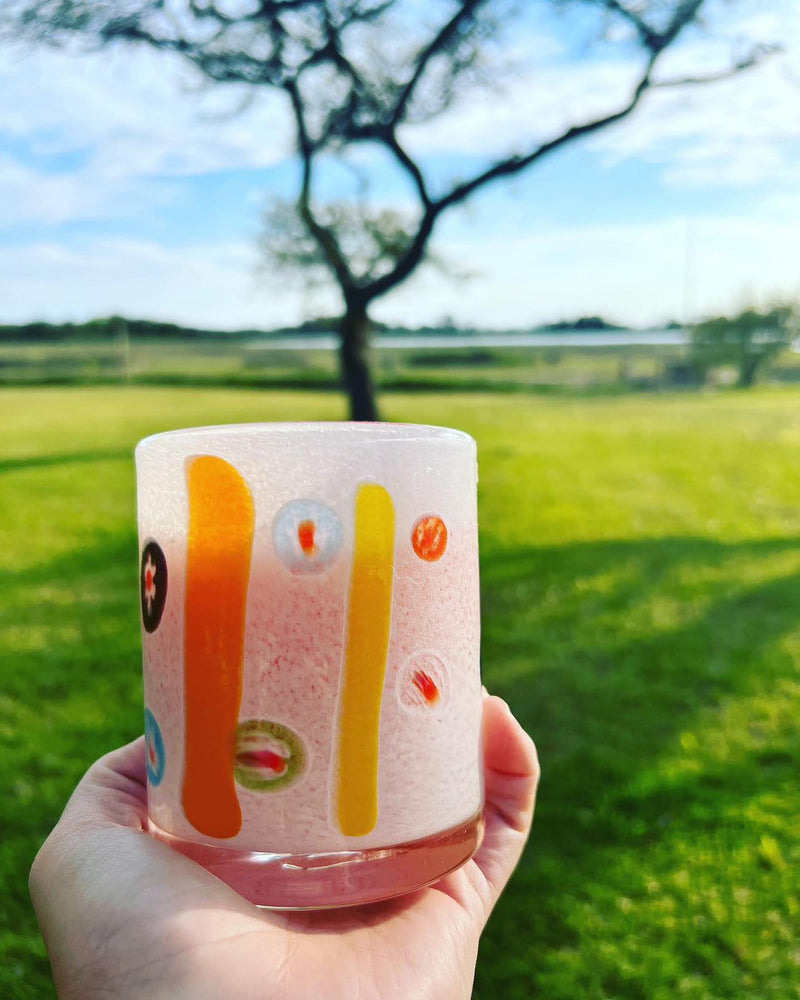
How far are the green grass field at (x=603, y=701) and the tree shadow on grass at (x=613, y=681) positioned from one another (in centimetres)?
1

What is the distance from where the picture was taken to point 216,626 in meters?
1.01

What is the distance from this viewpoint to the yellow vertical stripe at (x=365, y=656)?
99 centimetres

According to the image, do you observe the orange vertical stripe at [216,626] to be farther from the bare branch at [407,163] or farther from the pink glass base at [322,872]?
the bare branch at [407,163]

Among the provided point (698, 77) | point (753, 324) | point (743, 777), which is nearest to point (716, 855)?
point (743, 777)

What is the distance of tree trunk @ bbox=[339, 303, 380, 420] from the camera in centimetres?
1060

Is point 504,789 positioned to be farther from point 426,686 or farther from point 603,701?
point 603,701

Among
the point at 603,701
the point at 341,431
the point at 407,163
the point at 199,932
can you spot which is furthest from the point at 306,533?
the point at 407,163

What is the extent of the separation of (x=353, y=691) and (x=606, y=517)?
19.9 ft

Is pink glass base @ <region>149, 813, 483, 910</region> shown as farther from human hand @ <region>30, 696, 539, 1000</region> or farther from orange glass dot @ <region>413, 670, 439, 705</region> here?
orange glass dot @ <region>413, 670, 439, 705</region>

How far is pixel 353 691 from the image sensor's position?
998 millimetres

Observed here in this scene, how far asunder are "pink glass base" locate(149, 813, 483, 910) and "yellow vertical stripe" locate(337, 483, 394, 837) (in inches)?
1.7

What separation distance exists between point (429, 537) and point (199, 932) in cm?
54

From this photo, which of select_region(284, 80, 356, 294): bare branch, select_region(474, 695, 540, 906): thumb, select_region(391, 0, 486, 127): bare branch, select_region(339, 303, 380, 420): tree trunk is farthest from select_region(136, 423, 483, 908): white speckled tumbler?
select_region(284, 80, 356, 294): bare branch

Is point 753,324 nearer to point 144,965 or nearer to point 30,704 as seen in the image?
point 30,704
